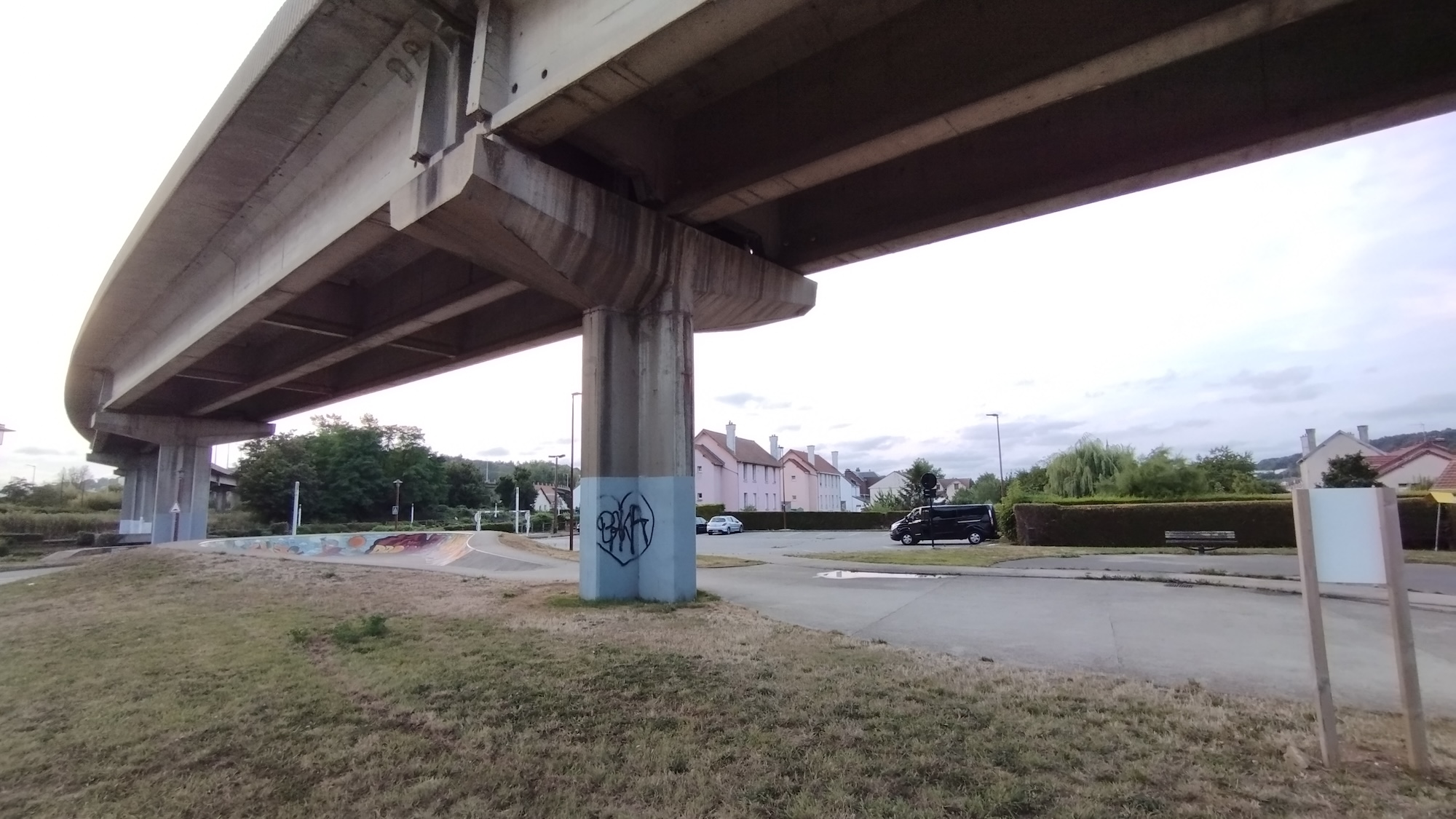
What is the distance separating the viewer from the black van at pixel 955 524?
31.5 metres

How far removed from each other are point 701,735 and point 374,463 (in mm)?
68739

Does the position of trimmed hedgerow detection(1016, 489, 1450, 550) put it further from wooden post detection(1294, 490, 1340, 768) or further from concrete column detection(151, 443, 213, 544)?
concrete column detection(151, 443, 213, 544)

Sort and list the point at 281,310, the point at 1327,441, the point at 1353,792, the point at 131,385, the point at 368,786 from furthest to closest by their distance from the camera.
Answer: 1. the point at 1327,441
2. the point at 131,385
3. the point at 281,310
4. the point at 368,786
5. the point at 1353,792

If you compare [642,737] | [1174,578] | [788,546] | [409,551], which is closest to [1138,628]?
[1174,578]

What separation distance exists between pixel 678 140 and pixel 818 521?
169 feet

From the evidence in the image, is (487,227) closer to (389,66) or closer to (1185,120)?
(389,66)

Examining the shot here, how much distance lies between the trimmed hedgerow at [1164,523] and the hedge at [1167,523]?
21mm

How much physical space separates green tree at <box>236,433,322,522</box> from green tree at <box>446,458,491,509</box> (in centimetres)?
1673

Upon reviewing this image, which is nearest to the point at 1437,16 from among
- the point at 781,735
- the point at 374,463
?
the point at 781,735

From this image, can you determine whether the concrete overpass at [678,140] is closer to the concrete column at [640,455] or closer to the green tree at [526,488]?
the concrete column at [640,455]

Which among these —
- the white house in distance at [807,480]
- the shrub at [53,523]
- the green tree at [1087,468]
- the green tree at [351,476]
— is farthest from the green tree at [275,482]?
the green tree at [1087,468]

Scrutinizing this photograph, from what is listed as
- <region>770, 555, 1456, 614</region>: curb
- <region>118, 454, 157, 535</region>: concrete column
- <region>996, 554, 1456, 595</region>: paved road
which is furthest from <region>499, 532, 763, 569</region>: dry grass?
<region>118, 454, 157, 535</region>: concrete column

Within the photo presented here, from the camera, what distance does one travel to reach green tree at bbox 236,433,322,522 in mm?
58375

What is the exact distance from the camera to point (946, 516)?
31.9 meters
